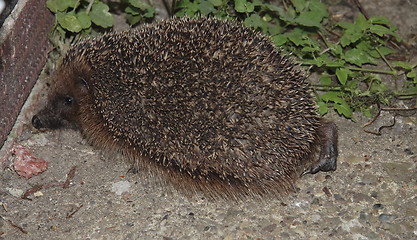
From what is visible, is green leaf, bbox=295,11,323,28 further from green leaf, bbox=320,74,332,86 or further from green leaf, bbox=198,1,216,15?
green leaf, bbox=198,1,216,15

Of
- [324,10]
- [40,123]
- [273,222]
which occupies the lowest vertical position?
[273,222]

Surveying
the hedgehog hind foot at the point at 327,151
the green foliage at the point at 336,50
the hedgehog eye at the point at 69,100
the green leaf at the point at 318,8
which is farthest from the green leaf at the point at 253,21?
the hedgehog eye at the point at 69,100

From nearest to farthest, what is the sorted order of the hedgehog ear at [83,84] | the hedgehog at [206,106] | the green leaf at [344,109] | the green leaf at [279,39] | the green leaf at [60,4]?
the hedgehog at [206,106] < the hedgehog ear at [83,84] < the green leaf at [344,109] < the green leaf at [60,4] < the green leaf at [279,39]

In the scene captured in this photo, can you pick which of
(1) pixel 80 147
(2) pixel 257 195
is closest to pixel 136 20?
(1) pixel 80 147

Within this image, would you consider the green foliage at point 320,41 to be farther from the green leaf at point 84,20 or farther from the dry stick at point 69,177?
the dry stick at point 69,177

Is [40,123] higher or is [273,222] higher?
[40,123]

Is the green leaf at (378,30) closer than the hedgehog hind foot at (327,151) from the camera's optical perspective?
No

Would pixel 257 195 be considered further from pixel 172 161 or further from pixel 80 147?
pixel 80 147

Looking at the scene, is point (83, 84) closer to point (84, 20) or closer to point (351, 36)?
point (84, 20)
